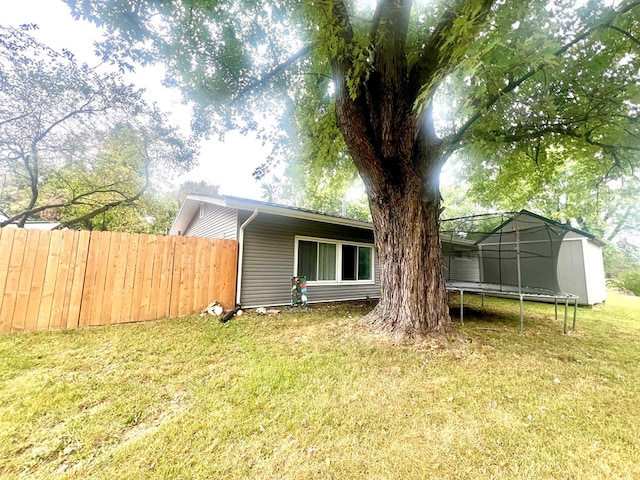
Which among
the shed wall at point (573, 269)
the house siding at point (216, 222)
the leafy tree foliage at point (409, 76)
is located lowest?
the shed wall at point (573, 269)

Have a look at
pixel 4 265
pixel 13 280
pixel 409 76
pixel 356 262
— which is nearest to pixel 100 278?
pixel 13 280

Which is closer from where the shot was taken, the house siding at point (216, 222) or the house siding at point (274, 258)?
the house siding at point (274, 258)

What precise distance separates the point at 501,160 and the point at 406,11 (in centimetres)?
470

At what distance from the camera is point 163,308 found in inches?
210

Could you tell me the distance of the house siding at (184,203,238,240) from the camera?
22.6 ft

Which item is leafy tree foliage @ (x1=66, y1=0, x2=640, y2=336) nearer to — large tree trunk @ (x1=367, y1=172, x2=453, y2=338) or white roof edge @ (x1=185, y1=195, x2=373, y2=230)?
large tree trunk @ (x1=367, y1=172, x2=453, y2=338)

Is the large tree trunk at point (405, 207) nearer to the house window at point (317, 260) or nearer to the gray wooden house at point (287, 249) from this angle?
the gray wooden house at point (287, 249)

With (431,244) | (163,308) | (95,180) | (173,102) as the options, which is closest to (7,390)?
(163,308)

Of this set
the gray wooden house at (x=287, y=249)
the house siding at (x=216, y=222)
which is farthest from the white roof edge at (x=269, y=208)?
the house siding at (x=216, y=222)

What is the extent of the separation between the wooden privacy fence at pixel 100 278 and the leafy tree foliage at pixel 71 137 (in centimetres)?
574

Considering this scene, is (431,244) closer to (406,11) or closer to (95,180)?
(406,11)

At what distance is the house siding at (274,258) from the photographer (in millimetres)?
6711

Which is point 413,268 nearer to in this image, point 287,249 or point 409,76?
point 409,76

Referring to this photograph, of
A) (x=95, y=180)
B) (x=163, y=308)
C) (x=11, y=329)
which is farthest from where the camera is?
(x=95, y=180)
